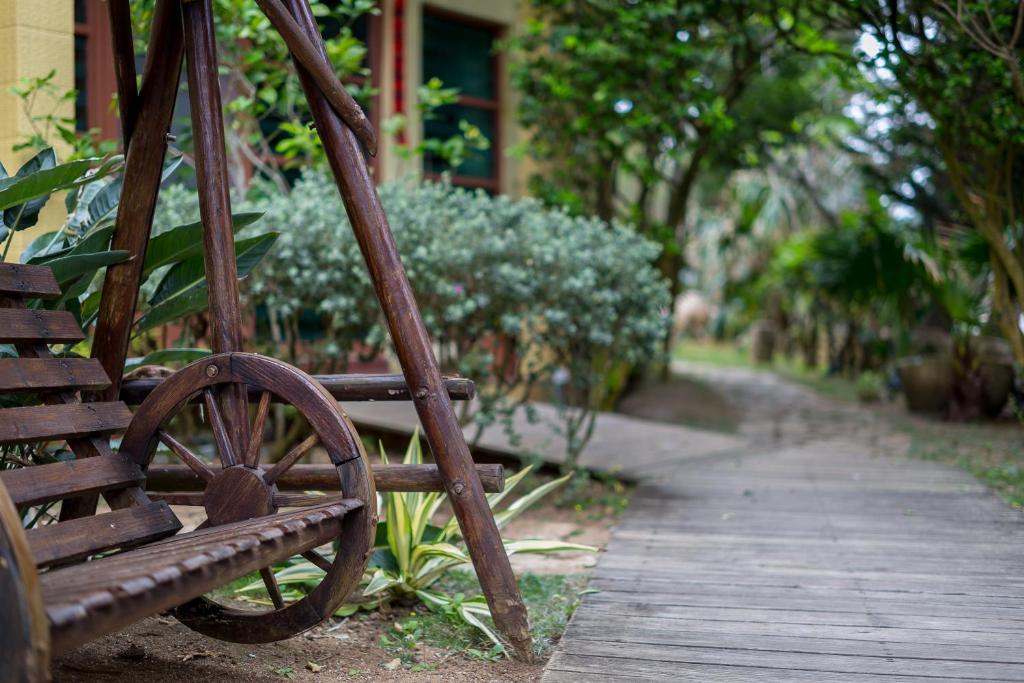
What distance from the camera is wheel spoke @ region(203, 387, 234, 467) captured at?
2.92m

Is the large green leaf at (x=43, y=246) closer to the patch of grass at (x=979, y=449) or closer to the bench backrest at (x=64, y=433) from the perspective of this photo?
the bench backrest at (x=64, y=433)

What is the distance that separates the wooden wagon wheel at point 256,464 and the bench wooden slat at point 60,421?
3.0 inches

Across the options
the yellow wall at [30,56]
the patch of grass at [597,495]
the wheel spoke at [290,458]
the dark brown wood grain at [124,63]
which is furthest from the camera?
the patch of grass at [597,495]

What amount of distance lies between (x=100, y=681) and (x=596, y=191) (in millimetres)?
7229

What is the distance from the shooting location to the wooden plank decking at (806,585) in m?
2.96

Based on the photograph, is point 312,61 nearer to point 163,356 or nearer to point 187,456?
point 187,456

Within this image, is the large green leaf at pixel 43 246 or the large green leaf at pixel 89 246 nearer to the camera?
the large green leaf at pixel 89 246

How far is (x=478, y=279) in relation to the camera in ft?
17.1

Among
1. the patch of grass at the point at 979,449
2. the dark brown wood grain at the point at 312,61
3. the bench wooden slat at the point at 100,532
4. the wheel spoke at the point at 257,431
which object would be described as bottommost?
the patch of grass at the point at 979,449

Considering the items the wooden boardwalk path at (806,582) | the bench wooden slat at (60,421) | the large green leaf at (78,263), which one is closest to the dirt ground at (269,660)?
the wooden boardwalk path at (806,582)

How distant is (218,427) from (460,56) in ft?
21.8

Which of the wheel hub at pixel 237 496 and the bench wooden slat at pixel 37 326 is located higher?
the bench wooden slat at pixel 37 326

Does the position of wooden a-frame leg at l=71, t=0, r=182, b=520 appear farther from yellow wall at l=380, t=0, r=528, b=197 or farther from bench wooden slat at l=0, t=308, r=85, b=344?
yellow wall at l=380, t=0, r=528, b=197

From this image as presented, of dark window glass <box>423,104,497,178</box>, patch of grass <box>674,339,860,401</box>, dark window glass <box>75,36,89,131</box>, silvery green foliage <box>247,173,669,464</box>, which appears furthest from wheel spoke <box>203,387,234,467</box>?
patch of grass <box>674,339,860,401</box>
